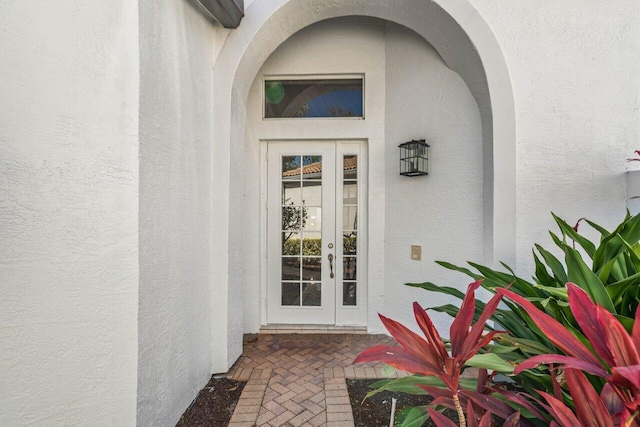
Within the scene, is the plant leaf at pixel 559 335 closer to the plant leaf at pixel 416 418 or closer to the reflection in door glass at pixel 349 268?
the plant leaf at pixel 416 418

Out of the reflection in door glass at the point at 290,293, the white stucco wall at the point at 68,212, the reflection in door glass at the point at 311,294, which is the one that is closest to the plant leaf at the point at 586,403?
the white stucco wall at the point at 68,212

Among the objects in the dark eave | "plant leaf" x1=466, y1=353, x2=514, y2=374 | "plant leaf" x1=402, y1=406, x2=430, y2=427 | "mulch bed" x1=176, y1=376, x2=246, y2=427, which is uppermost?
the dark eave

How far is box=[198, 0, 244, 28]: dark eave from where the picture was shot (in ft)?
8.15

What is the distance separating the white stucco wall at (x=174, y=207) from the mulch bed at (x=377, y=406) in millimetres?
1404

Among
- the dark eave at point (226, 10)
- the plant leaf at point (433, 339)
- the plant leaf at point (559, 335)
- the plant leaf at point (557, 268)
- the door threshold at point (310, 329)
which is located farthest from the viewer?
the door threshold at point (310, 329)

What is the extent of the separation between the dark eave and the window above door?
1.15 meters

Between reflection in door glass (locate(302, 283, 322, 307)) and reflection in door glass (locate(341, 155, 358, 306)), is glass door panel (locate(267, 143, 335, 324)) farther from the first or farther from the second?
reflection in door glass (locate(341, 155, 358, 306))

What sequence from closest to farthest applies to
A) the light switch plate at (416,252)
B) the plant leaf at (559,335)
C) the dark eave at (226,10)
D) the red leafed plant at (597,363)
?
the red leafed plant at (597,363) < the plant leaf at (559,335) < the dark eave at (226,10) < the light switch plate at (416,252)

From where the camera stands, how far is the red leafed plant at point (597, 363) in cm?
85

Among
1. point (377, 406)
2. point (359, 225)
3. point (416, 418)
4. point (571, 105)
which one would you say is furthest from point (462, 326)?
point (359, 225)

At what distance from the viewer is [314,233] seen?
4.02m

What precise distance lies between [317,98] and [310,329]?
313cm

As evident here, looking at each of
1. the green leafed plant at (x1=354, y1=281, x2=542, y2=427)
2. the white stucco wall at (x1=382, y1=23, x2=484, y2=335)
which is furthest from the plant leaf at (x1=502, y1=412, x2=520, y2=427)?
the white stucco wall at (x1=382, y1=23, x2=484, y2=335)

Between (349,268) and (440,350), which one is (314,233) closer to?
(349,268)
